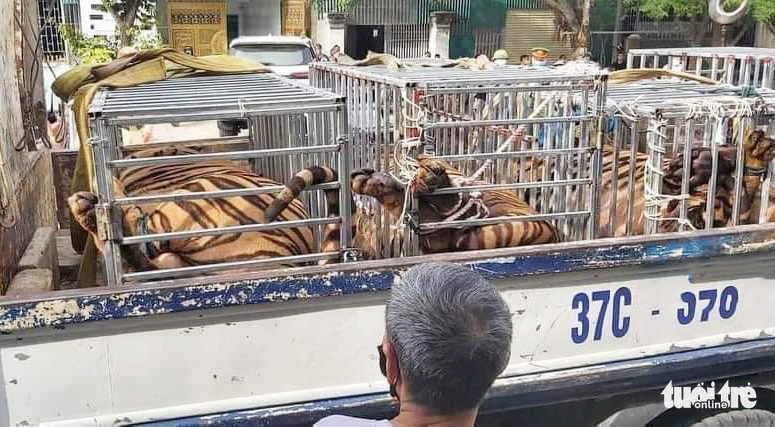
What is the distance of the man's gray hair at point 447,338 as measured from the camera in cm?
133

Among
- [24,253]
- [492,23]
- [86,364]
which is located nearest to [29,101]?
[24,253]

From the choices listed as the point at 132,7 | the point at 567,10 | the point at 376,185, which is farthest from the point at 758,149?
the point at 567,10

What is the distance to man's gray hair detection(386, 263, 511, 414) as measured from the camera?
133 centimetres

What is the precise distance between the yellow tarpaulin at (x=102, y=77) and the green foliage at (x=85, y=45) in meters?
12.5

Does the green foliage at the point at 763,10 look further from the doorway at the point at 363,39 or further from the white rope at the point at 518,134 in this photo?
the white rope at the point at 518,134

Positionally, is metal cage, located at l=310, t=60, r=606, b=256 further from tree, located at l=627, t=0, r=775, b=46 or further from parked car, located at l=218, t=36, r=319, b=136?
tree, located at l=627, t=0, r=775, b=46

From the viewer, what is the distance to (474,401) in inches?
54.7

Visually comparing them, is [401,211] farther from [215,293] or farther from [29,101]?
[29,101]

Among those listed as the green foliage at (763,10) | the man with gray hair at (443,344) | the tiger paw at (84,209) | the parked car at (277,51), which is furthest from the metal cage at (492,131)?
the green foliage at (763,10)

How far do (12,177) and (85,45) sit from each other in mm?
14420

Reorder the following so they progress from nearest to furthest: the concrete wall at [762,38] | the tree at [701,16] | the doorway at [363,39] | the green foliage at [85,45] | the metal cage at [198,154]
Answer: the metal cage at [198,154]
the green foliage at [85,45]
the tree at [701,16]
the concrete wall at [762,38]
the doorway at [363,39]

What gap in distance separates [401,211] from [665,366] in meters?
1.13

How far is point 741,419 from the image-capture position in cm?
301

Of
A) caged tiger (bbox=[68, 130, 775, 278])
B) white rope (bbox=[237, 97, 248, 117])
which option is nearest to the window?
caged tiger (bbox=[68, 130, 775, 278])
